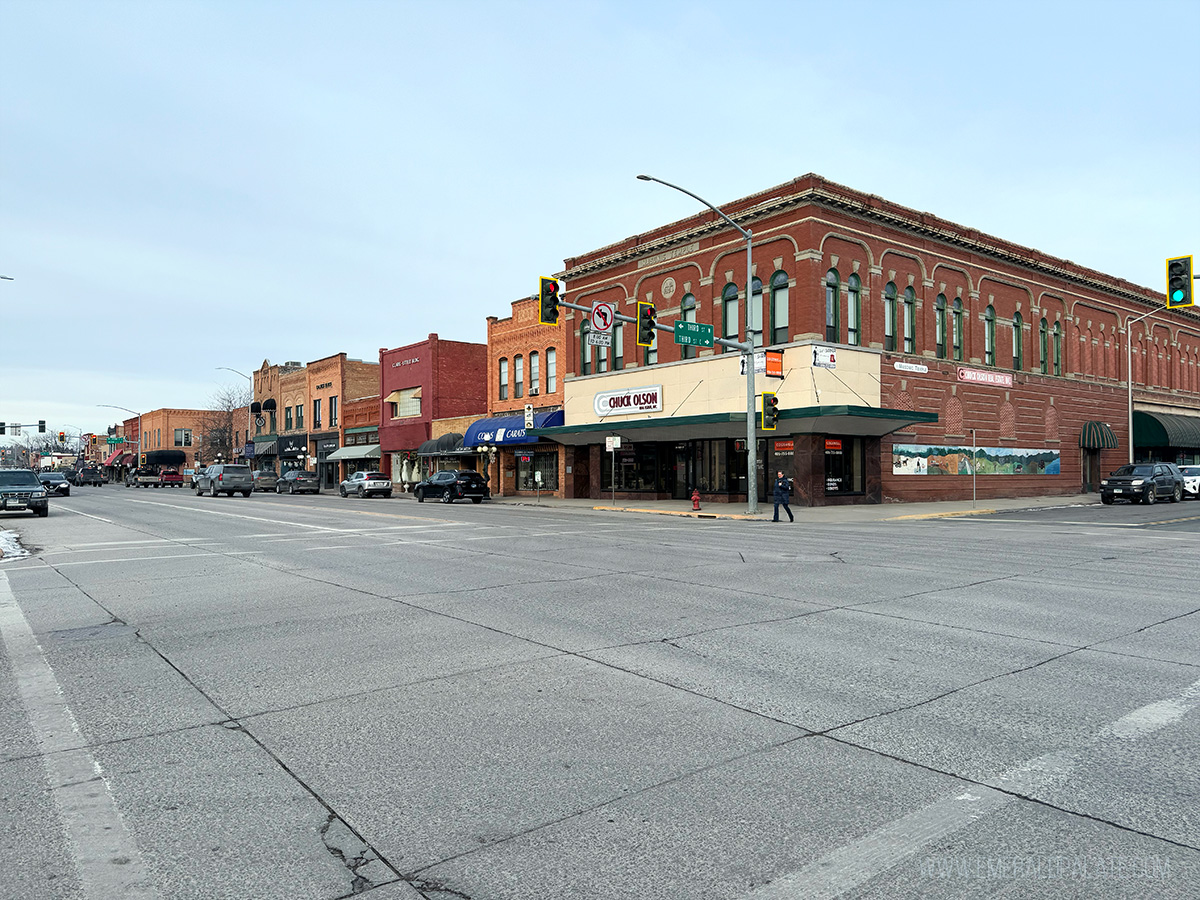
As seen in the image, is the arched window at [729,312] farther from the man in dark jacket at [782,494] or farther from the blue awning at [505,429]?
the man in dark jacket at [782,494]

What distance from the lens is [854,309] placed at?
32406mm

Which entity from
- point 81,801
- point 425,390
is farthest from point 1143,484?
point 425,390

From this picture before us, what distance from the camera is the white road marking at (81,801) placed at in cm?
329

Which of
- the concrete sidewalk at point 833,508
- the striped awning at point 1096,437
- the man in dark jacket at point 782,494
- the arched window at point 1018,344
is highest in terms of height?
the arched window at point 1018,344

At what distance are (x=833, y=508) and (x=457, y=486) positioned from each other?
1791cm

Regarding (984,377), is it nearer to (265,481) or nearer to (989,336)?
(989,336)

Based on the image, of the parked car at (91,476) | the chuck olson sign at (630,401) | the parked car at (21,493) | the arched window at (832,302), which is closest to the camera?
the parked car at (21,493)

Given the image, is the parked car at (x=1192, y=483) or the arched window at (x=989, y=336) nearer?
the parked car at (x=1192, y=483)

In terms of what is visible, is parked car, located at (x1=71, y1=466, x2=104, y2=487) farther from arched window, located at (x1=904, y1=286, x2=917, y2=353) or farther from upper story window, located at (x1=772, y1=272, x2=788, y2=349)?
arched window, located at (x1=904, y1=286, x2=917, y2=353)

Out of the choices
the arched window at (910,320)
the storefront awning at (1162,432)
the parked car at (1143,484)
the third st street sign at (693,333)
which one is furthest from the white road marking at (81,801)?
the storefront awning at (1162,432)

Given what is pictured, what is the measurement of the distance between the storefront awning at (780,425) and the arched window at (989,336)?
6.06 metres

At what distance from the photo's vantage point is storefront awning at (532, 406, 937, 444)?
97.8 ft

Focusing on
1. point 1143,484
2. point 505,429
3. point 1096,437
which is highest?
point 505,429

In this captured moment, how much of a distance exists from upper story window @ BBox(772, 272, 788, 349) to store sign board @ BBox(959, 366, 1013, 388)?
387 inches
